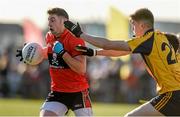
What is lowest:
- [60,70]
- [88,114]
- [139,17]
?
[88,114]

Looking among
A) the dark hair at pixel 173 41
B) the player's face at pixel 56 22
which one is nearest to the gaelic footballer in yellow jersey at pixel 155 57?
the dark hair at pixel 173 41

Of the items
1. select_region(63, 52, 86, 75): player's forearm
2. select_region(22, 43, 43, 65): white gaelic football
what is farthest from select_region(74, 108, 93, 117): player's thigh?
select_region(22, 43, 43, 65): white gaelic football

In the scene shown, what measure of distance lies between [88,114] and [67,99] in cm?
38

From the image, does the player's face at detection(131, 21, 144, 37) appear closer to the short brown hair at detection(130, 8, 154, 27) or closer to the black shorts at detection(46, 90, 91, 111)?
the short brown hair at detection(130, 8, 154, 27)

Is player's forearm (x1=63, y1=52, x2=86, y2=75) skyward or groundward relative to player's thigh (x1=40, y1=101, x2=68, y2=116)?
skyward

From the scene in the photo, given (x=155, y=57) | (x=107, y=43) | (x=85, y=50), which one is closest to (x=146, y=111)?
(x=155, y=57)

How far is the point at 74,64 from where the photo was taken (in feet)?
34.2

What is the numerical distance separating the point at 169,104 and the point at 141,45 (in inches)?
37.9

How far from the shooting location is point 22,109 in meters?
22.3

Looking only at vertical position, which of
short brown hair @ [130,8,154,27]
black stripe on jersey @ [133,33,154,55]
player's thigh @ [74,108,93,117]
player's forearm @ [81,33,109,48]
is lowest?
player's thigh @ [74,108,93,117]

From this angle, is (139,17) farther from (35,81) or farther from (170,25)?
(170,25)

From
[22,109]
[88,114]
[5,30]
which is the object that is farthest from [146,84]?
[88,114]

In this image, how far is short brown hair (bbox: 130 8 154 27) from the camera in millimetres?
9977

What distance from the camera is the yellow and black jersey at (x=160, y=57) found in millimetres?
9766
